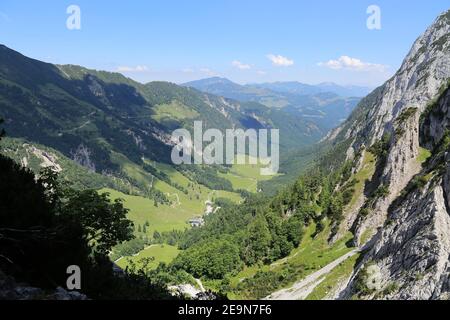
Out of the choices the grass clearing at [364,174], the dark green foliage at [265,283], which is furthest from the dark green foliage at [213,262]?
the grass clearing at [364,174]

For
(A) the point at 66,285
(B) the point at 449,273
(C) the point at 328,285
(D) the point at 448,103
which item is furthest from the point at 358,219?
(A) the point at 66,285

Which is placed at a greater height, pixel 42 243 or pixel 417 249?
pixel 42 243

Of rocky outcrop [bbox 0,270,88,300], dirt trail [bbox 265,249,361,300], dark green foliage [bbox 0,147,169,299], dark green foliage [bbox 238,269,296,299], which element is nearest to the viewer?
rocky outcrop [bbox 0,270,88,300]

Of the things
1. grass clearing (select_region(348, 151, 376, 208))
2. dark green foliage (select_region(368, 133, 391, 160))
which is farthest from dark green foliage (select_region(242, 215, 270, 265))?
dark green foliage (select_region(368, 133, 391, 160))

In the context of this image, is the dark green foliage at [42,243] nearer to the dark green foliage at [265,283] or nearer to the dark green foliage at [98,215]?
the dark green foliage at [98,215]

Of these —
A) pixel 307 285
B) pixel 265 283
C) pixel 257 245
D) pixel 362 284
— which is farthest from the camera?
pixel 257 245

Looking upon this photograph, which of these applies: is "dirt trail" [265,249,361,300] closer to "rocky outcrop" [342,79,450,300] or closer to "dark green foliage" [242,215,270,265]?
"rocky outcrop" [342,79,450,300]

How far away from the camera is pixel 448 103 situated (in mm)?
118875

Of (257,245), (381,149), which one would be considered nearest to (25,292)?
(257,245)

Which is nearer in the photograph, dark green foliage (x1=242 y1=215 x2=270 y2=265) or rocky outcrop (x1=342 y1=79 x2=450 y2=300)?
rocky outcrop (x1=342 y1=79 x2=450 y2=300)

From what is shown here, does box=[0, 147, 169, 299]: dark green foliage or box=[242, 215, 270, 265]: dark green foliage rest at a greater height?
box=[0, 147, 169, 299]: dark green foliage

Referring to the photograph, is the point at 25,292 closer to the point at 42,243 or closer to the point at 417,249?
the point at 42,243

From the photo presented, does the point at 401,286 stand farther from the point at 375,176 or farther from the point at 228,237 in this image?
the point at 228,237
